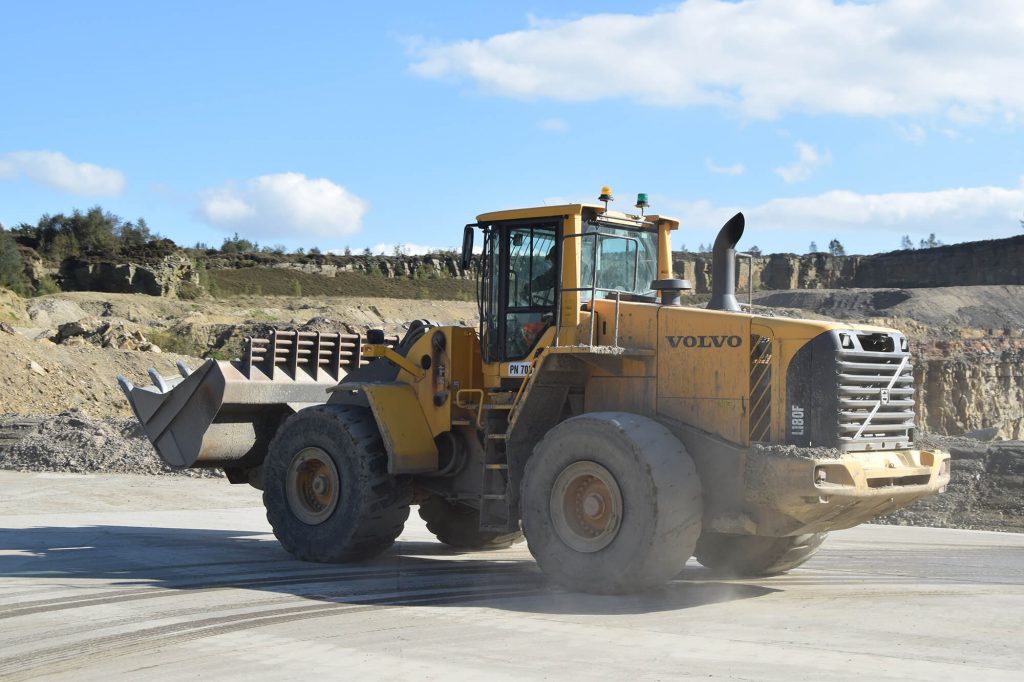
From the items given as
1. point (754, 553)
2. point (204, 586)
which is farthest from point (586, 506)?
point (204, 586)

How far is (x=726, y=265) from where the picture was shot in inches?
391

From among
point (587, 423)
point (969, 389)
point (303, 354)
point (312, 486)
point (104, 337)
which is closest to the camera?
point (587, 423)

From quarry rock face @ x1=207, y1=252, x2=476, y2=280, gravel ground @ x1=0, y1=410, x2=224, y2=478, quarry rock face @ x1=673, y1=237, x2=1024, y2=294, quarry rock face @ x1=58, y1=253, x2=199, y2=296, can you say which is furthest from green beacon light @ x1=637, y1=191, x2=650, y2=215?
quarry rock face @ x1=207, y1=252, x2=476, y2=280

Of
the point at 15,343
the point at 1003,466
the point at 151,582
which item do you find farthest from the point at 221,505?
the point at 15,343

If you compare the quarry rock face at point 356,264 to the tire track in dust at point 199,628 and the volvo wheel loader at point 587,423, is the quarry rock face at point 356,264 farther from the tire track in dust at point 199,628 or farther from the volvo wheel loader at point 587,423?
the tire track in dust at point 199,628

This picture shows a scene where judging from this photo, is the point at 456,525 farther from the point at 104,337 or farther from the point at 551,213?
the point at 104,337

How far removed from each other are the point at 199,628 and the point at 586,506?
2.99m

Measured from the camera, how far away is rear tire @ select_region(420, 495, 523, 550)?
39.3 feet

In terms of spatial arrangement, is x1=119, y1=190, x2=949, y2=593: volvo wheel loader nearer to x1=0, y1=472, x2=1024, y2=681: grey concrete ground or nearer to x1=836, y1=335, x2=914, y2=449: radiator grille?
x1=836, y1=335, x2=914, y2=449: radiator grille

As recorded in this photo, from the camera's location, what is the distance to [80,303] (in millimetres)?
47531

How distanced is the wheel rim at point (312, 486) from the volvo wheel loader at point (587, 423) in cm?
2

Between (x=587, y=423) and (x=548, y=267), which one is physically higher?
(x=548, y=267)

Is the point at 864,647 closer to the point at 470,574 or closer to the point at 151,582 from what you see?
the point at 470,574

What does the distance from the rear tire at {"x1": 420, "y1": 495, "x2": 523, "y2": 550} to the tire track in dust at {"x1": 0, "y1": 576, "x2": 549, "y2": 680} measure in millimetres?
2376
